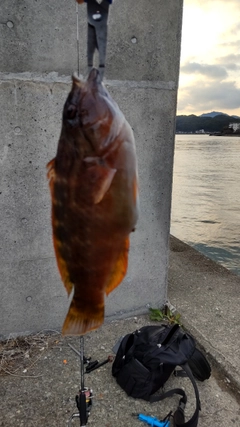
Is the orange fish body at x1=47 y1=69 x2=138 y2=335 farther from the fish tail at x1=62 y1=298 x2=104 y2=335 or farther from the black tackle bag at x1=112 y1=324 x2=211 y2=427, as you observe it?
the black tackle bag at x1=112 y1=324 x2=211 y2=427

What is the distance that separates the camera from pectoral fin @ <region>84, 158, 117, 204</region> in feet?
4.31

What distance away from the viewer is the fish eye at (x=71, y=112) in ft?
4.50

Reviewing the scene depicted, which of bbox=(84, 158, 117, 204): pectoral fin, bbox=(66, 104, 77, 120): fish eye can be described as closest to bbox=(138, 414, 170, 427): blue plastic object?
bbox=(84, 158, 117, 204): pectoral fin

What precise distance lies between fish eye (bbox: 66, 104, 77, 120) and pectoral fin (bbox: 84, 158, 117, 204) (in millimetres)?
199

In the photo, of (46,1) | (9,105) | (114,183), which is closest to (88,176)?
(114,183)

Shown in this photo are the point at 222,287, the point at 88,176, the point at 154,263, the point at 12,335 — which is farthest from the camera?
the point at 222,287

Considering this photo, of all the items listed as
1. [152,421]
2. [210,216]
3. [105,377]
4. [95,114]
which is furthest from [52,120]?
[210,216]

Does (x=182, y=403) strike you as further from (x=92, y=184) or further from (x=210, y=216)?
(x=210, y=216)

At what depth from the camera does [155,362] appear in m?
3.25

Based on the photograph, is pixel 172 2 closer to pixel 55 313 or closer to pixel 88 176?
pixel 88 176

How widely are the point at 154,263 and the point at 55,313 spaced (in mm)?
1356

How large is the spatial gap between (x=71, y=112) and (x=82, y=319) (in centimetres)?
90

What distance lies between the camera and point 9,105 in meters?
3.44

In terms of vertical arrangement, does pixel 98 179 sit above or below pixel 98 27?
below
